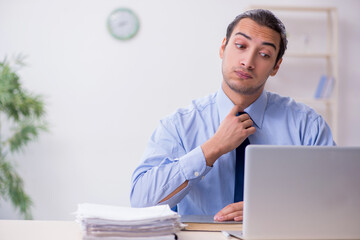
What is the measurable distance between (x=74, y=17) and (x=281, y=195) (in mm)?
3400

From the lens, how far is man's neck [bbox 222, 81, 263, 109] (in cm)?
192

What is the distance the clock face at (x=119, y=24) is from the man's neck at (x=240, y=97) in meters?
2.43

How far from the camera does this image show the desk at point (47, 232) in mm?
1299

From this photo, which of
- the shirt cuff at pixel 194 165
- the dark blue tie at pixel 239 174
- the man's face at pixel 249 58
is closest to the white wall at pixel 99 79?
the man's face at pixel 249 58

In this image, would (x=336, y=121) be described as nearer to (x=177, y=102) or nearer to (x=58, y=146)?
(x=177, y=102)

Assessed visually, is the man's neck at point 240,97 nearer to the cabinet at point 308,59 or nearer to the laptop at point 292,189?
the laptop at point 292,189

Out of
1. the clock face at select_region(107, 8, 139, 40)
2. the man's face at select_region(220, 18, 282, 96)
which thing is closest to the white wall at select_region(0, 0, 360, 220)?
the clock face at select_region(107, 8, 139, 40)

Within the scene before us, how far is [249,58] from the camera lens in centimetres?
185

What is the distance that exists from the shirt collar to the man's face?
0.04 meters

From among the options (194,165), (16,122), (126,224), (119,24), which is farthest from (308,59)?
(126,224)

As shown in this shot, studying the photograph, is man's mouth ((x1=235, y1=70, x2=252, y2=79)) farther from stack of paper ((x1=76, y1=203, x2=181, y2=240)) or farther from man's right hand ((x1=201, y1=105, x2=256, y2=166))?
stack of paper ((x1=76, y1=203, x2=181, y2=240))

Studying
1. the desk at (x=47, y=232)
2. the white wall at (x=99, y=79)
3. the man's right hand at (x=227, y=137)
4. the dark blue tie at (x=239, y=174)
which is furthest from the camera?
the white wall at (x=99, y=79)

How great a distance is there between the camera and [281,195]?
45.9 inches

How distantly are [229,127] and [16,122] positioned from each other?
8.30 feet
